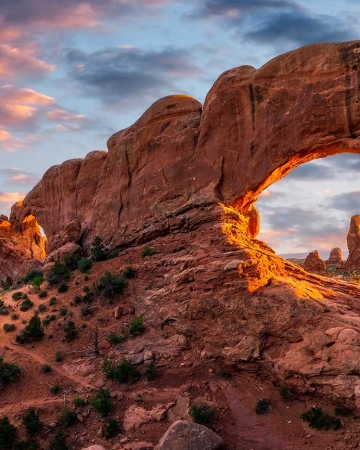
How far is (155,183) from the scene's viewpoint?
3139 cm

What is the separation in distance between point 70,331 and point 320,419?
15.0 m

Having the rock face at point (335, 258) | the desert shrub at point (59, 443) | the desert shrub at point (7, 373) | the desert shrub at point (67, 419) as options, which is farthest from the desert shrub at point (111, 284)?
the rock face at point (335, 258)

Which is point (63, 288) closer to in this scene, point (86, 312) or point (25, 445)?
point (86, 312)

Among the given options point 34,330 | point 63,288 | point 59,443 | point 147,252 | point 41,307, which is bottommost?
point 59,443

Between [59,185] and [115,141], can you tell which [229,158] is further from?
[59,185]

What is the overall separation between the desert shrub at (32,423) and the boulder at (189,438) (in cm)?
630

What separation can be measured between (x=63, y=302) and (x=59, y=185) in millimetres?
15729

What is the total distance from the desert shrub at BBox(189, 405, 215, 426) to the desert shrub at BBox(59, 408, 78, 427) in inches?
223

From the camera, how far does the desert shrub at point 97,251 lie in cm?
3312

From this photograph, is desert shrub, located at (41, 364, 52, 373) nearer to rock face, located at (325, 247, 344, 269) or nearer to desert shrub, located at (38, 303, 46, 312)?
desert shrub, located at (38, 303, 46, 312)

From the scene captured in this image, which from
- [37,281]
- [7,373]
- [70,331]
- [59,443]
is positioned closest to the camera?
[59,443]

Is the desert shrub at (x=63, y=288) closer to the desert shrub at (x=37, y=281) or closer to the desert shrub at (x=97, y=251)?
the desert shrub at (x=37, y=281)

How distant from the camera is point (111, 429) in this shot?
20.3m

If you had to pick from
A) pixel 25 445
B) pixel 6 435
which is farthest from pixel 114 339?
pixel 6 435
